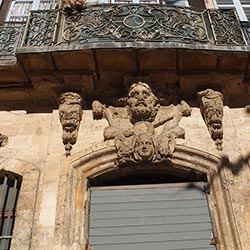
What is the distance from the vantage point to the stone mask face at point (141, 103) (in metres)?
5.36

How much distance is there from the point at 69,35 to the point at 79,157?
1887 mm

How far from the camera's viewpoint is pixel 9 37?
618 cm

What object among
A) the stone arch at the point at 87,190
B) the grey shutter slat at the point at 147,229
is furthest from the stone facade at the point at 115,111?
the grey shutter slat at the point at 147,229

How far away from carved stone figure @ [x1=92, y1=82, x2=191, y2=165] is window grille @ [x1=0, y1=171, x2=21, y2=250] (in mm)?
1296

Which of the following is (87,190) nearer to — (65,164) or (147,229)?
(65,164)

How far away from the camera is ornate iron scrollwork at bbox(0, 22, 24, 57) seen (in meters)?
5.93

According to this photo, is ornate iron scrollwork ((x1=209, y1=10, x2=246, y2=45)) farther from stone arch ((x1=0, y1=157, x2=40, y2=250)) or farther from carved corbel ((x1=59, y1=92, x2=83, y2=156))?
stone arch ((x1=0, y1=157, x2=40, y2=250))

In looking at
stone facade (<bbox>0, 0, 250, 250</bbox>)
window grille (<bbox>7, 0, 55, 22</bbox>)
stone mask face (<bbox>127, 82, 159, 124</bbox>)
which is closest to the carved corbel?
stone facade (<bbox>0, 0, 250, 250</bbox>)

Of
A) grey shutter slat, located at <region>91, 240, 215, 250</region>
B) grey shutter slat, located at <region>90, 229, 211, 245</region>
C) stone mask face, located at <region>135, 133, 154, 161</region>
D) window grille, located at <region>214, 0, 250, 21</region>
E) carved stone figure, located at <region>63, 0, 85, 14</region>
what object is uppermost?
window grille, located at <region>214, 0, 250, 21</region>

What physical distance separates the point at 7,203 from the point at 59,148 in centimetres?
92

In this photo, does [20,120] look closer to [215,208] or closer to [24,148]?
[24,148]

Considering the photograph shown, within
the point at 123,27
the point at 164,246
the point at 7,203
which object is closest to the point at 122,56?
the point at 123,27

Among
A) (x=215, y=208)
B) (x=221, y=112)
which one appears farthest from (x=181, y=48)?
(x=215, y=208)

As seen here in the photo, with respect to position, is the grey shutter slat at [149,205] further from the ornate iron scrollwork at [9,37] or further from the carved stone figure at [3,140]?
the ornate iron scrollwork at [9,37]
